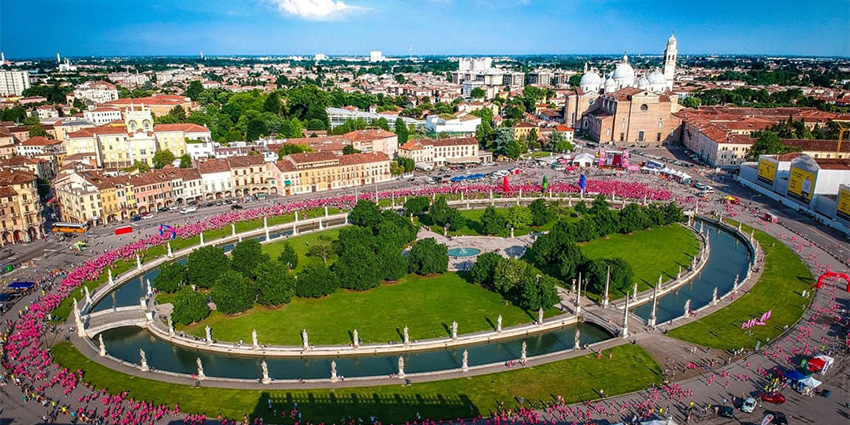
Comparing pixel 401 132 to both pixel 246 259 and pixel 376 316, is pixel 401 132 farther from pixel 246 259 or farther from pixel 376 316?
pixel 376 316

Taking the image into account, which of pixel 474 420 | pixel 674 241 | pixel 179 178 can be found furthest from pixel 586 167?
pixel 474 420

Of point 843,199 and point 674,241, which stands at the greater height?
point 843,199

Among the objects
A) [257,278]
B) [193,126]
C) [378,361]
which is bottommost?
[378,361]

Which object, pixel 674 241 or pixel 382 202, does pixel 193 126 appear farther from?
pixel 674 241

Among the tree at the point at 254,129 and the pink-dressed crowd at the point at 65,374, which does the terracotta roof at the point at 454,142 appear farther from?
the pink-dressed crowd at the point at 65,374

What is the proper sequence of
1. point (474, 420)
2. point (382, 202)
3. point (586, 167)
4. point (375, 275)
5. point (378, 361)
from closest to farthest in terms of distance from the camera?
point (474, 420) < point (378, 361) < point (375, 275) < point (382, 202) < point (586, 167)

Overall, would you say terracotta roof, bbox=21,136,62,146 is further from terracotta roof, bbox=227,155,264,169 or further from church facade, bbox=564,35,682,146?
church facade, bbox=564,35,682,146

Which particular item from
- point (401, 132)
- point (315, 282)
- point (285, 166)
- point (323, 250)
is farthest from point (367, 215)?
point (401, 132)
